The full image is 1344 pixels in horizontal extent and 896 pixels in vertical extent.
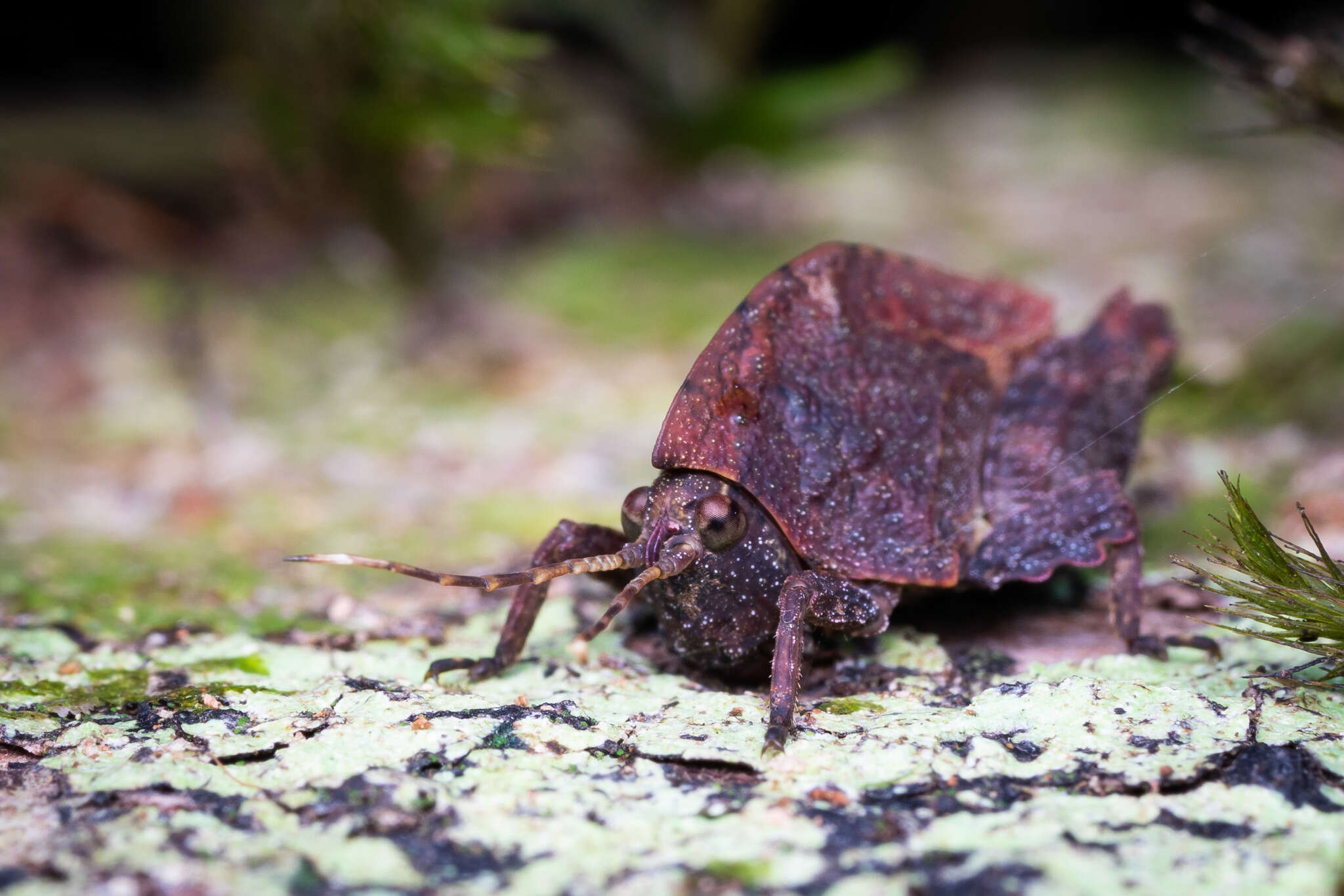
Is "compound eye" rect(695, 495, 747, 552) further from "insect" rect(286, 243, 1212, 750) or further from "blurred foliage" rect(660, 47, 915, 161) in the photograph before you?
"blurred foliage" rect(660, 47, 915, 161)

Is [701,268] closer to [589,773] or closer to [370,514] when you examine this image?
[370,514]

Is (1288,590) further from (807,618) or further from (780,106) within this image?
(780,106)

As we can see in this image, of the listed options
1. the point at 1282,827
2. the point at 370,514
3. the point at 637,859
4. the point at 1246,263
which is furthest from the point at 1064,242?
the point at 637,859

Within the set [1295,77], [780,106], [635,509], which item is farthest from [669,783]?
[780,106]

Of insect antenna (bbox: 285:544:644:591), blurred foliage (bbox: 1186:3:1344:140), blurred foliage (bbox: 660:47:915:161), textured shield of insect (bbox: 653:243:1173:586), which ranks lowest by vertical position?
insect antenna (bbox: 285:544:644:591)

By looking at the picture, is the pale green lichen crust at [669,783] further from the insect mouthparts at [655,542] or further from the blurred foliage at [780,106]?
the blurred foliage at [780,106]

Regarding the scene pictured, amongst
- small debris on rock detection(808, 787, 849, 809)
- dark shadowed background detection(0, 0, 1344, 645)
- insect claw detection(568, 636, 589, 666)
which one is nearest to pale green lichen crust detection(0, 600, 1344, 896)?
small debris on rock detection(808, 787, 849, 809)

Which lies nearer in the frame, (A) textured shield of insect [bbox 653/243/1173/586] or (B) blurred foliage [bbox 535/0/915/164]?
(A) textured shield of insect [bbox 653/243/1173/586]
